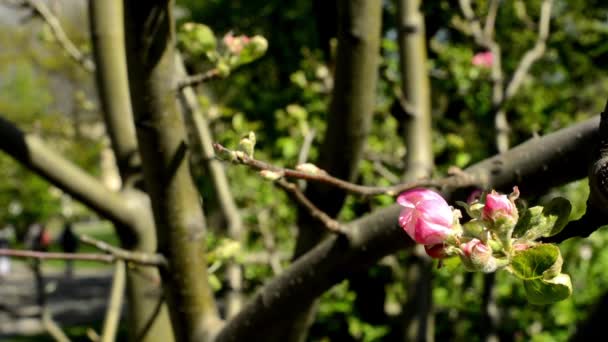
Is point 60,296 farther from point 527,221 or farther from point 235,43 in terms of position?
point 527,221

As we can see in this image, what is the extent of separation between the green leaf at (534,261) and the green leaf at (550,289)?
10 millimetres

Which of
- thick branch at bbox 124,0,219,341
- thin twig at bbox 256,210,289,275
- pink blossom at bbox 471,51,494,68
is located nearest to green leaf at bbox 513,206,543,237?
thick branch at bbox 124,0,219,341

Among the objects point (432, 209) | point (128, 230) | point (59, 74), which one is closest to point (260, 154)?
point (128, 230)

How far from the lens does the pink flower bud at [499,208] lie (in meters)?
0.69

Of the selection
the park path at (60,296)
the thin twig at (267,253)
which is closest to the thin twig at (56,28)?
the thin twig at (267,253)

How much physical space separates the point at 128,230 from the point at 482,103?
2673mm

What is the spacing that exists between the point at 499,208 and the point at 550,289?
0.31ft

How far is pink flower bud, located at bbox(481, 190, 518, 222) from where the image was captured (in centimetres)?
69

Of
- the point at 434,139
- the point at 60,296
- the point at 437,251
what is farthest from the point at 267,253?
the point at 60,296

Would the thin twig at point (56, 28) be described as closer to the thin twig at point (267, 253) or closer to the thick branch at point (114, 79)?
the thick branch at point (114, 79)

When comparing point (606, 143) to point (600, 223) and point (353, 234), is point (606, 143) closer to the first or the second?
point (600, 223)

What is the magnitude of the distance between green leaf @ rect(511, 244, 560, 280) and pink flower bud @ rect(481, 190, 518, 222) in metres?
0.04

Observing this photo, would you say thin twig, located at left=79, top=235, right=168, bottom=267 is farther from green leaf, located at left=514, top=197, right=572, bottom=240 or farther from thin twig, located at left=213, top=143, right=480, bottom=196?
green leaf, located at left=514, top=197, right=572, bottom=240

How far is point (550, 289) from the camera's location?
0.70 m
